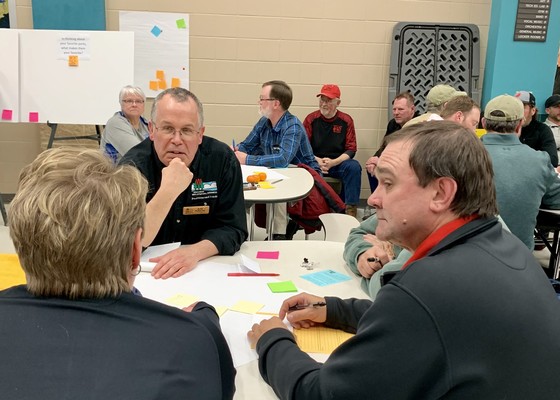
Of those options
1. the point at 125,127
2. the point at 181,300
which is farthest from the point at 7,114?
the point at 181,300

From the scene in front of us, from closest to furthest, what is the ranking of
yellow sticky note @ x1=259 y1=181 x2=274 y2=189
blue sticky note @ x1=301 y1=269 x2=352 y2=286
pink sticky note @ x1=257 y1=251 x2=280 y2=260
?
1. blue sticky note @ x1=301 y1=269 x2=352 y2=286
2. pink sticky note @ x1=257 y1=251 x2=280 y2=260
3. yellow sticky note @ x1=259 y1=181 x2=274 y2=189

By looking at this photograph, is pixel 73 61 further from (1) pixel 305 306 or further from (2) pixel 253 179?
(1) pixel 305 306

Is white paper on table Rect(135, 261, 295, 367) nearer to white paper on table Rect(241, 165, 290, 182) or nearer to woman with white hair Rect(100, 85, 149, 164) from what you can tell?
white paper on table Rect(241, 165, 290, 182)

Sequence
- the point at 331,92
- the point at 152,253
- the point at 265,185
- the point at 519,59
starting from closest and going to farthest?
the point at 152,253 → the point at 265,185 → the point at 331,92 → the point at 519,59

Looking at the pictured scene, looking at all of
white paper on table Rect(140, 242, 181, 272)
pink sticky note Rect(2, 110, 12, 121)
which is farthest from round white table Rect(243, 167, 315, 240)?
pink sticky note Rect(2, 110, 12, 121)

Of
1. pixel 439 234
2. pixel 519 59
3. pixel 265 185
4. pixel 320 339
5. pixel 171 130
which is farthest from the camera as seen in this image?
pixel 519 59

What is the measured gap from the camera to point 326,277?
67.7 inches

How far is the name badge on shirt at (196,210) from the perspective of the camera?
6.80 feet

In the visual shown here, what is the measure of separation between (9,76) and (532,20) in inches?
209

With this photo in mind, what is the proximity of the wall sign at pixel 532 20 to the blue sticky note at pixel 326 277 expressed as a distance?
4.54 m

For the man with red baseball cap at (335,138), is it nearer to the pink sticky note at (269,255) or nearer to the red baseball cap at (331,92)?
the red baseball cap at (331,92)

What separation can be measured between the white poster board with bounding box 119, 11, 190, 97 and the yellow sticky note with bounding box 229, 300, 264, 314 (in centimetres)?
414

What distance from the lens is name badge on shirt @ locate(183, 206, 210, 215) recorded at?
2.07 meters

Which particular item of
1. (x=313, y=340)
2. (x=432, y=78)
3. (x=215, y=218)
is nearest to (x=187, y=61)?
(x=432, y=78)
